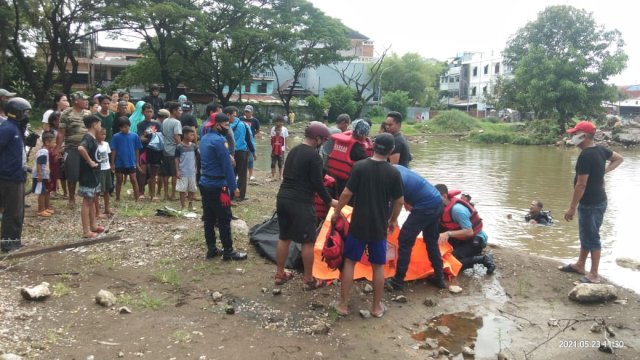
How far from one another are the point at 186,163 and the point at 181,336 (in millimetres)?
4878

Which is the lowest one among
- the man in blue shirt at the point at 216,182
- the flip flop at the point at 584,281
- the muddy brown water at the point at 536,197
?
the muddy brown water at the point at 536,197

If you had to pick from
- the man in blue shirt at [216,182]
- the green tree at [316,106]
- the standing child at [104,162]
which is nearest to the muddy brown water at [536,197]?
the man in blue shirt at [216,182]

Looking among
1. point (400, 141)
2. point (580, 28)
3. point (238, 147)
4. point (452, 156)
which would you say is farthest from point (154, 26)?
point (580, 28)

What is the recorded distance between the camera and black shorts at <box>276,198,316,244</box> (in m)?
5.21

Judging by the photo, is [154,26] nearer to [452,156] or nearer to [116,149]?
[452,156]

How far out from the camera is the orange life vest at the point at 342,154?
618 cm

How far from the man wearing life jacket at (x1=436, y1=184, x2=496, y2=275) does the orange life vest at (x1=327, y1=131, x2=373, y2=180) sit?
47.1 inches

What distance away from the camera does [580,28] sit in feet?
143

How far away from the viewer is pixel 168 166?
9.42 m

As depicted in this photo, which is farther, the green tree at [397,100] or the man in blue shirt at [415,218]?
the green tree at [397,100]

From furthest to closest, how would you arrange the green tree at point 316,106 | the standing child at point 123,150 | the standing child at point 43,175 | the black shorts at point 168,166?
1. the green tree at point 316,106
2. the black shorts at point 168,166
3. the standing child at point 123,150
4. the standing child at point 43,175

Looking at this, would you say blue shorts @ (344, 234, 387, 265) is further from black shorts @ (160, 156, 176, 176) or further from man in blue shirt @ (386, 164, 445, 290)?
black shorts @ (160, 156, 176, 176)

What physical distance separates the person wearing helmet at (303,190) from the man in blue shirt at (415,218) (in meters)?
0.98

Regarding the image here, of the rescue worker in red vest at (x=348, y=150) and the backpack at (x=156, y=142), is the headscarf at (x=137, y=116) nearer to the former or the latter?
the backpack at (x=156, y=142)
